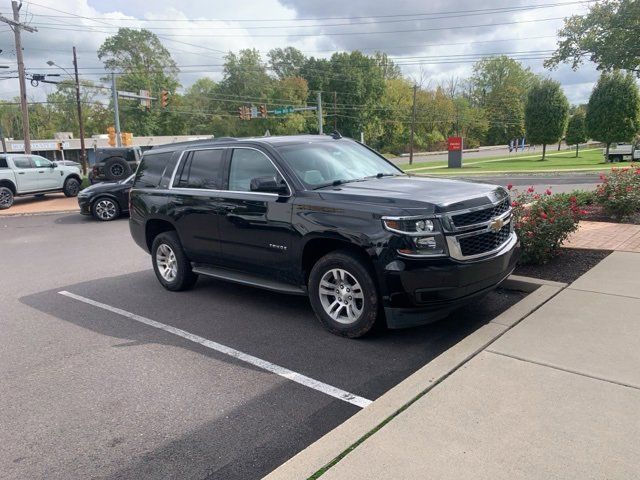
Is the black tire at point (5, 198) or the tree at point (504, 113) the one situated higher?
the tree at point (504, 113)

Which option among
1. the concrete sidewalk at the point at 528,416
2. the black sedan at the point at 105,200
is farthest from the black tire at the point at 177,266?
the black sedan at the point at 105,200

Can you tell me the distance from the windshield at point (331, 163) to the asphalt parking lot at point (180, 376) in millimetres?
1504

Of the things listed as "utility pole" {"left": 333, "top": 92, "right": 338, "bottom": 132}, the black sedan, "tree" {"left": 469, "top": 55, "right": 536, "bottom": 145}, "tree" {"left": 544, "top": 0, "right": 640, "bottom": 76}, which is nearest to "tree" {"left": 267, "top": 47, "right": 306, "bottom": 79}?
"utility pole" {"left": 333, "top": 92, "right": 338, "bottom": 132}

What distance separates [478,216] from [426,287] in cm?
84

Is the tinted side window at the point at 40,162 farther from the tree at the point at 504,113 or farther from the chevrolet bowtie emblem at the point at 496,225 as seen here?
the tree at the point at 504,113

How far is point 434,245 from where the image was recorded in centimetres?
422

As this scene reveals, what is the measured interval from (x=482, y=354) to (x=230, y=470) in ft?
6.62

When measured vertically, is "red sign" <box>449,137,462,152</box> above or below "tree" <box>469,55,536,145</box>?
below

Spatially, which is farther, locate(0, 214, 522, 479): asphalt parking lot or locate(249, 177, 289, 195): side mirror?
locate(249, 177, 289, 195): side mirror

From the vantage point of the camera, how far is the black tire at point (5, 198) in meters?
18.4

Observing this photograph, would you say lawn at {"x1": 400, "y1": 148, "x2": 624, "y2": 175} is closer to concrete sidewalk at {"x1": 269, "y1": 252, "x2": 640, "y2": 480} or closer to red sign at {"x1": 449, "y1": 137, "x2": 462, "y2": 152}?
red sign at {"x1": 449, "y1": 137, "x2": 462, "y2": 152}

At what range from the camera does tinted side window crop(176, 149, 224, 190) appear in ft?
19.4

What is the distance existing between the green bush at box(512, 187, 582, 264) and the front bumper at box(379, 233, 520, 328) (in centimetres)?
199

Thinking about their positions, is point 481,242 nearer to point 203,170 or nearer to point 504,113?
point 203,170
